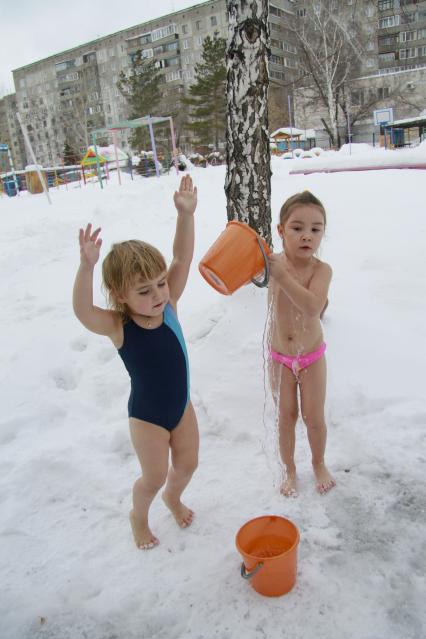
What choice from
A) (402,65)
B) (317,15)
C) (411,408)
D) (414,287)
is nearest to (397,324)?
(414,287)

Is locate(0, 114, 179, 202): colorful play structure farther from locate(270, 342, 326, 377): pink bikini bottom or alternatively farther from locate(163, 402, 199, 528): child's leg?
locate(163, 402, 199, 528): child's leg

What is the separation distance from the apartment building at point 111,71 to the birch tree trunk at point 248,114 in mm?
47213

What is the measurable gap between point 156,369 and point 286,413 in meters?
0.75

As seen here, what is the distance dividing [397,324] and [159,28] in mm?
66341

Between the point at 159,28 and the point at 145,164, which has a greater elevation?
the point at 159,28

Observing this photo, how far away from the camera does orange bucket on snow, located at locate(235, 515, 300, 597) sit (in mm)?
1752

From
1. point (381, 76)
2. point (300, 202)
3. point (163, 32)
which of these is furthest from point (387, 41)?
point (300, 202)

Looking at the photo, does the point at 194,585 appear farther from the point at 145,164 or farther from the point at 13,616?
the point at 145,164

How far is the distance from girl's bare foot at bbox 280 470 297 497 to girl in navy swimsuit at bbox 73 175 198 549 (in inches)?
19.0

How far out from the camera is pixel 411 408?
114 inches

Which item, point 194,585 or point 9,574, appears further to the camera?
point 9,574

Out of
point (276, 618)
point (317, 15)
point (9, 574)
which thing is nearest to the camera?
point (276, 618)

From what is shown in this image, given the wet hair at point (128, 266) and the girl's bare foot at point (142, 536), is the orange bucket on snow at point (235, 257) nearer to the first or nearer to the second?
the wet hair at point (128, 266)

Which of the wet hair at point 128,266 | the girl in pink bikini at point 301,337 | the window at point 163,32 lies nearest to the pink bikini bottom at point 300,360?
the girl in pink bikini at point 301,337
